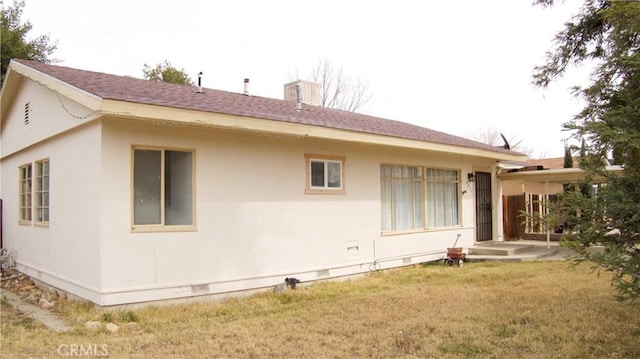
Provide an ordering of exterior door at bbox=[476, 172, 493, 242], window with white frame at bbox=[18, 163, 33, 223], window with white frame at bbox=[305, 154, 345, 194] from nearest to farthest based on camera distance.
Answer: window with white frame at bbox=[305, 154, 345, 194] → window with white frame at bbox=[18, 163, 33, 223] → exterior door at bbox=[476, 172, 493, 242]

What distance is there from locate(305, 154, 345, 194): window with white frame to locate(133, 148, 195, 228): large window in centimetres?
239

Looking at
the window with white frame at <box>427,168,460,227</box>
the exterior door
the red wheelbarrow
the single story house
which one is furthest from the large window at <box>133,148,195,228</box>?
the exterior door

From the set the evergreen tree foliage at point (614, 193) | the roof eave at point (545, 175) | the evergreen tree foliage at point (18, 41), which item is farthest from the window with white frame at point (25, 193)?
the roof eave at point (545, 175)

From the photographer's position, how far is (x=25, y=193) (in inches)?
416

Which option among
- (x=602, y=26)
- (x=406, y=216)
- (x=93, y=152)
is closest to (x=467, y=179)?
(x=406, y=216)

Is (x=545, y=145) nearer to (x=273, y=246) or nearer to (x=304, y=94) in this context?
(x=304, y=94)

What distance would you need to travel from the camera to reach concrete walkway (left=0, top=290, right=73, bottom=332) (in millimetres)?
6395

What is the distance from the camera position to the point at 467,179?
1340 centimetres

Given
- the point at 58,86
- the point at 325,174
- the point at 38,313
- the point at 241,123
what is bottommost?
the point at 38,313

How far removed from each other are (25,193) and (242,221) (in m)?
5.47

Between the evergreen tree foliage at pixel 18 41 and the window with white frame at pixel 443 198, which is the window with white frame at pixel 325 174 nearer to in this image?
the window with white frame at pixel 443 198

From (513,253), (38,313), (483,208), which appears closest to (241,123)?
(38,313)

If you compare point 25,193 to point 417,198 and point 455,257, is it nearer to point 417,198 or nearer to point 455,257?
point 417,198

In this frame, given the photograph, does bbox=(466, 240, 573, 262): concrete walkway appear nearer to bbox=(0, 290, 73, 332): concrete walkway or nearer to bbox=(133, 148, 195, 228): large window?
bbox=(133, 148, 195, 228): large window
